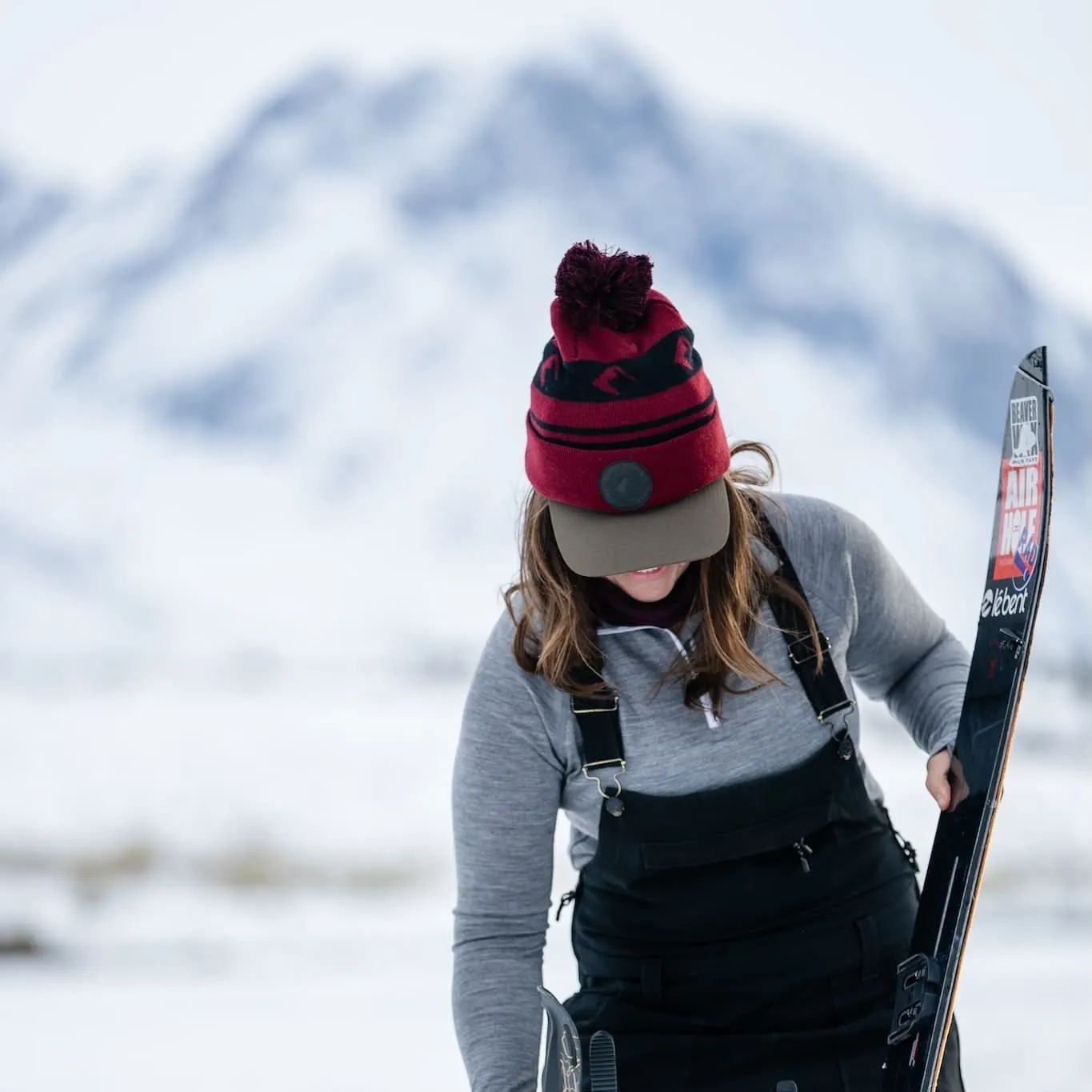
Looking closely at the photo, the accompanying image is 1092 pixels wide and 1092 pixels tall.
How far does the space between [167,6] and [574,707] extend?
19.5 feet

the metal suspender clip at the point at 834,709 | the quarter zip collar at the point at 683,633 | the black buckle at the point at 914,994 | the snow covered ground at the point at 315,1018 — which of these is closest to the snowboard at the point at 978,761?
the black buckle at the point at 914,994

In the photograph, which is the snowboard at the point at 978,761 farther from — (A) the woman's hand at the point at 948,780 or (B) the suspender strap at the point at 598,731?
(B) the suspender strap at the point at 598,731

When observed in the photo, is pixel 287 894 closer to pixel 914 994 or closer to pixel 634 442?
pixel 914 994

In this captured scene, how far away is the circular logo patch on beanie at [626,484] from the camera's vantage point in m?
0.89

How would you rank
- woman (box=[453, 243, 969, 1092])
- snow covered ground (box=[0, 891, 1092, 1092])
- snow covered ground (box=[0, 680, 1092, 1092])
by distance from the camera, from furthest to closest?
1. snow covered ground (box=[0, 680, 1092, 1092])
2. snow covered ground (box=[0, 891, 1092, 1092])
3. woman (box=[453, 243, 969, 1092])

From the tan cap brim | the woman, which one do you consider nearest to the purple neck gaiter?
the woman

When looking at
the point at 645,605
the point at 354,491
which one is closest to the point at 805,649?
the point at 645,605

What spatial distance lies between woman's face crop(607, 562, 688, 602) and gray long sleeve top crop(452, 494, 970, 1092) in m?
0.03

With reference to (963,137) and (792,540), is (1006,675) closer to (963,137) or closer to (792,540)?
(792,540)

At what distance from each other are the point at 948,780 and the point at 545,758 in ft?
1.21

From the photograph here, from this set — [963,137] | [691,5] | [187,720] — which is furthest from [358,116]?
[187,720]

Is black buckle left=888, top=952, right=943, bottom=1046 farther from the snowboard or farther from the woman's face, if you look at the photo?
the woman's face

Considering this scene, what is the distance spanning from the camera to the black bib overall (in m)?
0.99

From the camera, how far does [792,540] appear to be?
3.46 feet
